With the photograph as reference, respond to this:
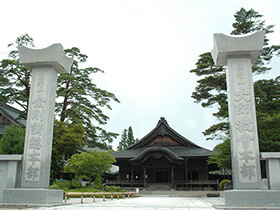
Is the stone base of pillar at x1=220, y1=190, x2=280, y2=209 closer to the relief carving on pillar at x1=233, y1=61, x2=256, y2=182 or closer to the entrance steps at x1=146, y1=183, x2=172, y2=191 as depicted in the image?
the relief carving on pillar at x1=233, y1=61, x2=256, y2=182

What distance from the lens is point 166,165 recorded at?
30.8 meters

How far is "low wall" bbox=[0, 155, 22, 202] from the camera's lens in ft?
31.4

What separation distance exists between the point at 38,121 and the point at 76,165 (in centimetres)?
1240

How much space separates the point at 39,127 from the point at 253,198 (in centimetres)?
756

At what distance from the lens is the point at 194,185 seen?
99.0 feet

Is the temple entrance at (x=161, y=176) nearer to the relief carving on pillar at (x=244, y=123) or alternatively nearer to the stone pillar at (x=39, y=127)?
the stone pillar at (x=39, y=127)

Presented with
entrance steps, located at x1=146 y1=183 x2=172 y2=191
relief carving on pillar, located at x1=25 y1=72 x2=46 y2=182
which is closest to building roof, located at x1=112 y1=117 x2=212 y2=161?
entrance steps, located at x1=146 y1=183 x2=172 y2=191

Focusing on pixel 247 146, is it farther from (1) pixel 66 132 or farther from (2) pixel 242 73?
(1) pixel 66 132

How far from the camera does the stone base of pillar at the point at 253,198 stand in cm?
832

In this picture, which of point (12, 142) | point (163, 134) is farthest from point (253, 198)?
point (163, 134)

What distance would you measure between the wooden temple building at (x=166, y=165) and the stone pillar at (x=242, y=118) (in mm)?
19905

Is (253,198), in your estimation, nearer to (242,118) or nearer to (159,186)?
(242,118)

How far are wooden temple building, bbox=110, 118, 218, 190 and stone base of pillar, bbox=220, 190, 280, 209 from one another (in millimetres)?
20254

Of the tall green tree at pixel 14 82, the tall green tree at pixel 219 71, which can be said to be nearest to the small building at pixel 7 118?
the tall green tree at pixel 14 82
